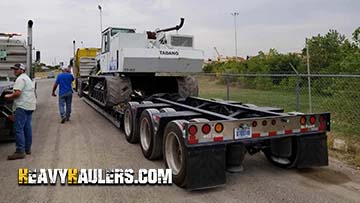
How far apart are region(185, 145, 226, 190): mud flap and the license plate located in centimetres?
28

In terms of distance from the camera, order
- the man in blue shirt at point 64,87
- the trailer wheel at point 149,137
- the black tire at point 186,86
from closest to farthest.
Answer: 1. the trailer wheel at point 149,137
2. the black tire at point 186,86
3. the man in blue shirt at point 64,87

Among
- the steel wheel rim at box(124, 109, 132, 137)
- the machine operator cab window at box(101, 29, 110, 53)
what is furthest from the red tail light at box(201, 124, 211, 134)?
the machine operator cab window at box(101, 29, 110, 53)

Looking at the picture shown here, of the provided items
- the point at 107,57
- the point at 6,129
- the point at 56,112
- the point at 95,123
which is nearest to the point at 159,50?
the point at 107,57

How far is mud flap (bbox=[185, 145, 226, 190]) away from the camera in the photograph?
4.45m

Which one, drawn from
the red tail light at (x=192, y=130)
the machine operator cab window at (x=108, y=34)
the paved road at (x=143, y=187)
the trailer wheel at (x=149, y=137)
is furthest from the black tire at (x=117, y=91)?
the red tail light at (x=192, y=130)

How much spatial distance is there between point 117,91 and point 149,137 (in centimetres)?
305

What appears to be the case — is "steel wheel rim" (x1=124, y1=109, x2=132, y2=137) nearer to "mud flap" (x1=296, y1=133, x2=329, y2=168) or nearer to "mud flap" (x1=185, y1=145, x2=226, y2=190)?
"mud flap" (x1=185, y1=145, x2=226, y2=190)

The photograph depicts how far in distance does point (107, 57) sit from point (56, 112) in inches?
147

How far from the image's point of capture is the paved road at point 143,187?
4.38m

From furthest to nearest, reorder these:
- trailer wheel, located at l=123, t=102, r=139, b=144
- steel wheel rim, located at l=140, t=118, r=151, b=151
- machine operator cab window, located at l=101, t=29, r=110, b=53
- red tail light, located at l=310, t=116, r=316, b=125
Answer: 1. machine operator cab window, located at l=101, t=29, r=110, b=53
2. trailer wheel, located at l=123, t=102, r=139, b=144
3. steel wheel rim, located at l=140, t=118, r=151, b=151
4. red tail light, located at l=310, t=116, r=316, b=125

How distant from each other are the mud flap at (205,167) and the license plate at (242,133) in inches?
10.8

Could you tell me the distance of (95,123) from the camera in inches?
394

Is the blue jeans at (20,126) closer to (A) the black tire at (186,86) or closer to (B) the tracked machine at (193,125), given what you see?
(B) the tracked machine at (193,125)

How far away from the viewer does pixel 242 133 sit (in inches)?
187
